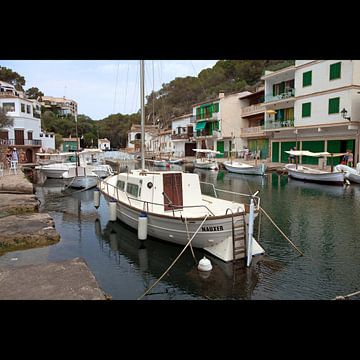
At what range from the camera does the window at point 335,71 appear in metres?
25.2

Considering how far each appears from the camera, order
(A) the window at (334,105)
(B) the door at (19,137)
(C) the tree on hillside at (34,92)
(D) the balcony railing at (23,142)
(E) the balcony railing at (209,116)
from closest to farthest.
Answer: (A) the window at (334,105) → (D) the balcony railing at (23,142) → (B) the door at (19,137) → (E) the balcony railing at (209,116) → (C) the tree on hillside at (34,92)

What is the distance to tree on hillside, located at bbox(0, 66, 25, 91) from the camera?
6006 centimetres

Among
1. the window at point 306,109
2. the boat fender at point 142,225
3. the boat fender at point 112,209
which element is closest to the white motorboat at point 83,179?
the boat fender at point 112,209

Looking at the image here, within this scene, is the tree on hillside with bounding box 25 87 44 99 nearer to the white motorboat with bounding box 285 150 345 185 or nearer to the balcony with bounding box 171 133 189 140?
the balcony with bounding box 171 133 189 140

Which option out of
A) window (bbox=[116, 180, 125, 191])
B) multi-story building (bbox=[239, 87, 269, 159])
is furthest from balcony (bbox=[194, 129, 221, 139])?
window (bbox=[116, 180, 125, 191])

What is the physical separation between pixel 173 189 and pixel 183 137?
145 feet

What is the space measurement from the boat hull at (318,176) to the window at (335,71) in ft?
24.7

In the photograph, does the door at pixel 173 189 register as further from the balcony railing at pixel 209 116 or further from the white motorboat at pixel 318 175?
the balcony railing at pixel 209 116

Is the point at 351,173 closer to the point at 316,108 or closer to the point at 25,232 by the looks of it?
the point at 316,108

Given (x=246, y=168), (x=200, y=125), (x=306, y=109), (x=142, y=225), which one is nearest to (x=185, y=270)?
(x=142, y=225)

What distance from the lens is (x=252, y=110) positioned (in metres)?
39.5
